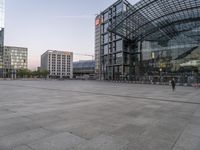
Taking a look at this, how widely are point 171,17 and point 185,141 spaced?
56734mm

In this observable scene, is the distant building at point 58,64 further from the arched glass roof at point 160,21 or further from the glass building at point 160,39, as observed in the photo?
the arched glass roof at point 160,21

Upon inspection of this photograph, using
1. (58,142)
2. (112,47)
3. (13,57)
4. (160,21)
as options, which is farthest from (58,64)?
(58,142)

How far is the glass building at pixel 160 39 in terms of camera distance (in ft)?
159

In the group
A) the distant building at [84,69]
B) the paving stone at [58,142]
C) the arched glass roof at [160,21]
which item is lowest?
the paving stone at [58,142]

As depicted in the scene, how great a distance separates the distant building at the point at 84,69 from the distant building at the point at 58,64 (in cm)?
653

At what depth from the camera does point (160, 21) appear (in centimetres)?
5612

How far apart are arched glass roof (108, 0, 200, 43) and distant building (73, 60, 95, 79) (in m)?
87.2

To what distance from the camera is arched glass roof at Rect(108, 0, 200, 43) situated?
45312mm

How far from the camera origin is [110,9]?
7812 centimetres

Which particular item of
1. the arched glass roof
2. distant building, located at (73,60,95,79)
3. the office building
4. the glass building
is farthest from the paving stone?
distant building, located at (73,60,95,79)

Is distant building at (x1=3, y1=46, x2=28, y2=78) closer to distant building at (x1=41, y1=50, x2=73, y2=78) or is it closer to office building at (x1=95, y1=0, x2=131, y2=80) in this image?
distant building at (x1=41, y1=50, x2=73, y2=78)

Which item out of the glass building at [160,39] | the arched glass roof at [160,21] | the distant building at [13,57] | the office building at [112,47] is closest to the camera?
the arched glass roof at [160,21]

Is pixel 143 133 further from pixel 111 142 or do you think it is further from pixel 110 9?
pixel 110 9

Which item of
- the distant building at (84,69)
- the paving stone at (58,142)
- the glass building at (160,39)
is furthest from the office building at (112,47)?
the distant building at (84,69)
